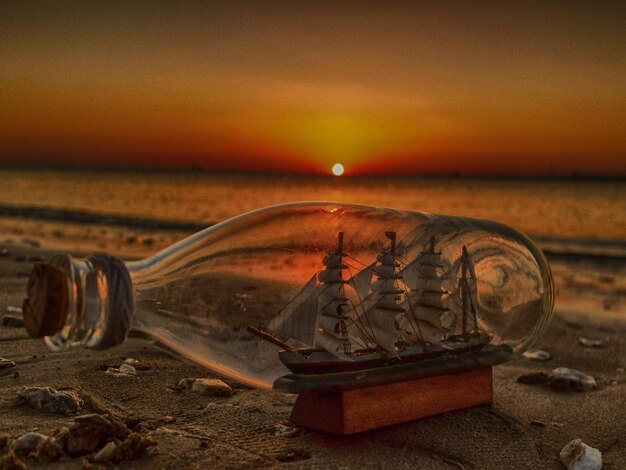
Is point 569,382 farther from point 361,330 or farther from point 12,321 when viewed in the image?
point 12,321

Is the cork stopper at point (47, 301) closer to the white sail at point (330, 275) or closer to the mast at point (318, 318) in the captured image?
the mast at point (318, 318)

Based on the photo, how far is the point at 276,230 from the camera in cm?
317

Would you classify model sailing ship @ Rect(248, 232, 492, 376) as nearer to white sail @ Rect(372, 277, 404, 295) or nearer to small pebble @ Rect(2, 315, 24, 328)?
white sail @ Rect(372, 277, 404, 295)

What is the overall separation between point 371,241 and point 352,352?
502mm

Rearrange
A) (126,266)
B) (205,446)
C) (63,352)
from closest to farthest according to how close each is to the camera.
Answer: (126,266) → (205,446) → (63,352)

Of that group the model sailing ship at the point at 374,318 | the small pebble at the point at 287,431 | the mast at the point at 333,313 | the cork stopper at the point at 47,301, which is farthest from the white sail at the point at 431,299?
the cork stopper at the point at 47,301

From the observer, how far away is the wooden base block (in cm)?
314

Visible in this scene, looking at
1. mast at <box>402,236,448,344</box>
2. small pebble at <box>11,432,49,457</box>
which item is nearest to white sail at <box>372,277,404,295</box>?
mast at <box>402,236,448,344</box>

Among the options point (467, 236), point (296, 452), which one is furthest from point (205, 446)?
point (467, 236)

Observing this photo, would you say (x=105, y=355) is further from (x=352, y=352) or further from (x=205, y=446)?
(x=352, y=352)

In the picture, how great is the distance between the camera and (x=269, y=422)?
3.45 metres

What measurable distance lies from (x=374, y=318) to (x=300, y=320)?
0.33 meters

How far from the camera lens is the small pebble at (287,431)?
3.26 meters

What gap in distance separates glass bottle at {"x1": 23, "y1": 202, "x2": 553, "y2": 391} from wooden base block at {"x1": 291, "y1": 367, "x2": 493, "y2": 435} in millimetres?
85
